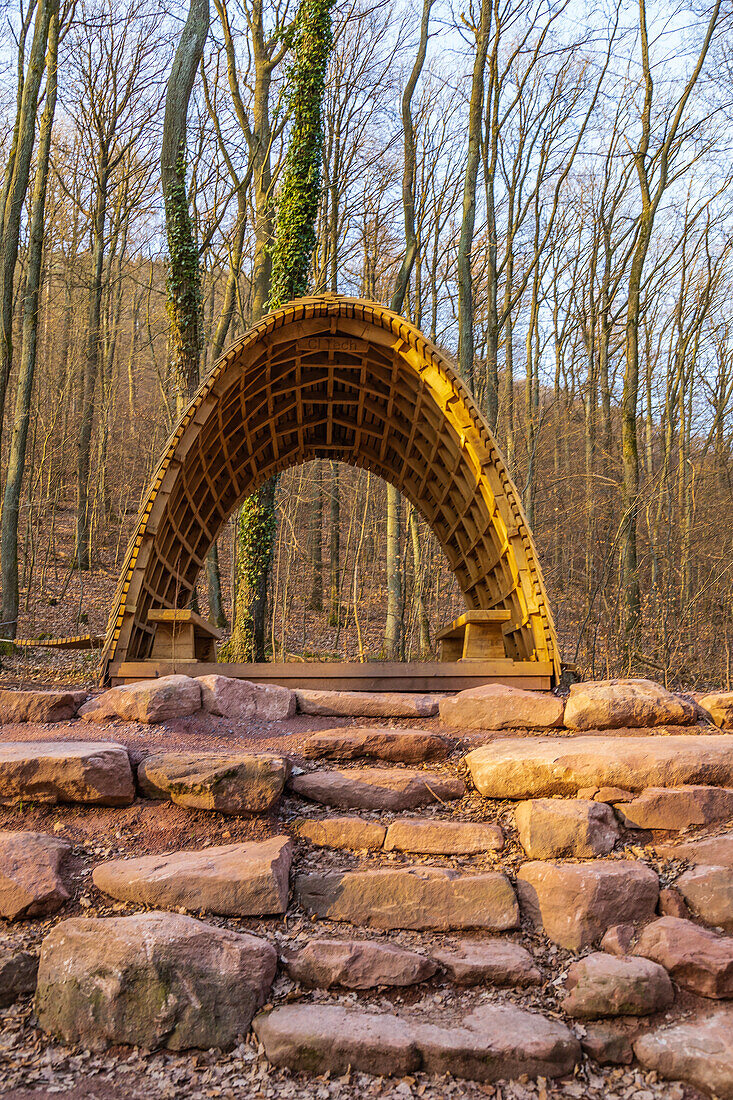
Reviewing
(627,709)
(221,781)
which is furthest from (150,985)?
(627,709)

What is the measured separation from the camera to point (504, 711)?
15.8 feet

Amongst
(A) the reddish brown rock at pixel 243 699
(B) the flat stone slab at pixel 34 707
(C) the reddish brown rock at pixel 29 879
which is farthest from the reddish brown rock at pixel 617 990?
(B) the flat stone slab at pixel 34 707

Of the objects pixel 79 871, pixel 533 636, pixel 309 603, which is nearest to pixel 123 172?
pixel 309 603

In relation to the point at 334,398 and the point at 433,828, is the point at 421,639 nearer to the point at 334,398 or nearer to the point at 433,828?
the point at 334,398

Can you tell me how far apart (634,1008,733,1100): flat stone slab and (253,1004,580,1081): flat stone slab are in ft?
0.99

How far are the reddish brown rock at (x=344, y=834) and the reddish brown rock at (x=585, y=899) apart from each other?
2.62ft

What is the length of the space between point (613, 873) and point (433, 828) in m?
0.92

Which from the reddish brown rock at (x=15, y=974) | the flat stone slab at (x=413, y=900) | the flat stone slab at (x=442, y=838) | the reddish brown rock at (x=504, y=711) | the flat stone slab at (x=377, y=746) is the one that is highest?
the reddish brown rock at (x=504, y=711)

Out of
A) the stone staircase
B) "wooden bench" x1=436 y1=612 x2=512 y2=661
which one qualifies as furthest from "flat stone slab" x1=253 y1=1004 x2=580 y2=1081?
"wooden bench" x1=436 y1=612 x2=512 y2=661

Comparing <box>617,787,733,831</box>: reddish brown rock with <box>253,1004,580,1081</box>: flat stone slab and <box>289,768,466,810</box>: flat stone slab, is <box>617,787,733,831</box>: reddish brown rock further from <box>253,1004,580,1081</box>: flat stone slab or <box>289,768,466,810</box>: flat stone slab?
<box>253,1004,580,1081</box>: flat stone slab

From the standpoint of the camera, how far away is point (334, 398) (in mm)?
8305

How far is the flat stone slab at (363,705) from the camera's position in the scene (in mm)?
4957

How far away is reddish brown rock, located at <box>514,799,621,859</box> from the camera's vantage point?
352 cm

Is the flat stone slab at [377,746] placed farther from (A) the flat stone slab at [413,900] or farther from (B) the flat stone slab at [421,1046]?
(B) the flat stone slab at [421,1046]
